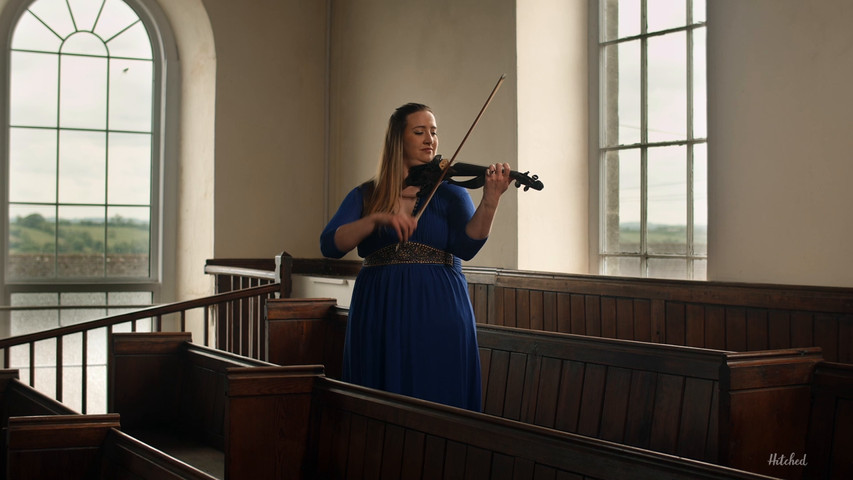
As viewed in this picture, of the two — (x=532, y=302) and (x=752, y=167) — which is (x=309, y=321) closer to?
(x=532, y=302)

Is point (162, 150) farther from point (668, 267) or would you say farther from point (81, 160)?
point (668, 267)

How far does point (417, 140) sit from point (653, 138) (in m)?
2.47

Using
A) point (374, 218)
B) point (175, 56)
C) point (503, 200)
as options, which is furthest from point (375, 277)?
point (175, 56)

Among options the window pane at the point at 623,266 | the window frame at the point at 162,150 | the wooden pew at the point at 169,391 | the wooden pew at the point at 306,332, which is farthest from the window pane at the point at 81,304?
the window pane at the point at 623,266

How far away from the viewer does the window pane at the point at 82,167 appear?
636cm

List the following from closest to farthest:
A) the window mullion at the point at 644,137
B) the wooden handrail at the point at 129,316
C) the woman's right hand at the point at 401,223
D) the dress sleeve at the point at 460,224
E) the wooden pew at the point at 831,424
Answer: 1. the wooden pew at the point at 831,424
2. the woman's right hand at the point at 401,223
3. the dress sleeve at the point at 460,224
4. the wooden handrail at the point at 129,316
5. the window mullion at the point at 644,137

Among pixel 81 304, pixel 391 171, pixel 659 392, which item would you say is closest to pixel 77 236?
pixel 81 304

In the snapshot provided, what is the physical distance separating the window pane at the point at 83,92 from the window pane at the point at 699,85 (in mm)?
4436

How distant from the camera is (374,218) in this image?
2412 millimetres

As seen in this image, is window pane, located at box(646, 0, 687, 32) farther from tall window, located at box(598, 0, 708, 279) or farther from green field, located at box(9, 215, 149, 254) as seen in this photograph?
green field, located at box(9, 215, 149, 254)

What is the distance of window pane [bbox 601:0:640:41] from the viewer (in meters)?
4.77

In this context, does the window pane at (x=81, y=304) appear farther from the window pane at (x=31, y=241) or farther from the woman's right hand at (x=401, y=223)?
the woman's right hand at (x=401, y=223)

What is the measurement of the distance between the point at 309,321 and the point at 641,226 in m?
2.01

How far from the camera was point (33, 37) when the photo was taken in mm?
6289
